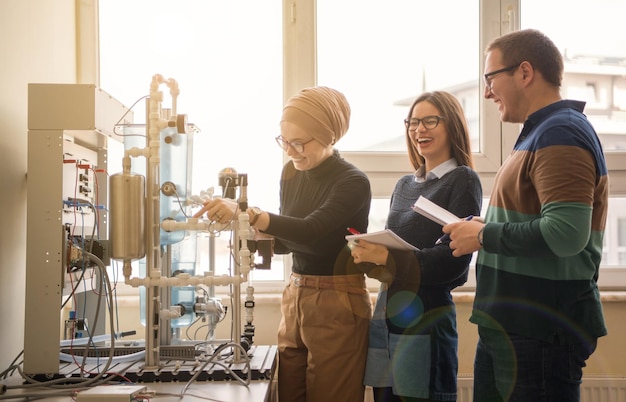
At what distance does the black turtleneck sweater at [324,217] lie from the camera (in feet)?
5.39

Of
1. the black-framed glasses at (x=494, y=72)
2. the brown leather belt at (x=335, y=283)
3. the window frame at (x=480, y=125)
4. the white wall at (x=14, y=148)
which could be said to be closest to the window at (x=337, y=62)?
the window frame at (x=480, y=125)

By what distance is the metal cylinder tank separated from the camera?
159cm

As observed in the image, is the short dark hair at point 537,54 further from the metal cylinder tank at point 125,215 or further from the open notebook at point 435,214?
the metal cylinder tank at point 125,215

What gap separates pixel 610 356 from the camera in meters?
2.63

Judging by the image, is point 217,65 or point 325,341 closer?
point 325,341

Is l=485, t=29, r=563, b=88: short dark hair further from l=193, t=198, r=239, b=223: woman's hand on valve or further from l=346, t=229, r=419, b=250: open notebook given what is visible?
l=193, t=198, r=239, b=223: woman's hand on valve

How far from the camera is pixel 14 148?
192 centimetres

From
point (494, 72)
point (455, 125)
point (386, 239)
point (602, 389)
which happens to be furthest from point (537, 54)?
point (602, 389)

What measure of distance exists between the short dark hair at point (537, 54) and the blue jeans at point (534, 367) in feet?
2.25

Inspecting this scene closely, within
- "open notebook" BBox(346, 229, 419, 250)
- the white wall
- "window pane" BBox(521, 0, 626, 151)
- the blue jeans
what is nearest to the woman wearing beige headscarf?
"open notebook" BBox(346, 229, 419, 250)

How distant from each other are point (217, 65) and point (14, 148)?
1.16 metres

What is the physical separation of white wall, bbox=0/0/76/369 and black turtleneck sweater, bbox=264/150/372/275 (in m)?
0.93

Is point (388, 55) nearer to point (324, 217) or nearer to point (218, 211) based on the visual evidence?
point (324, 217)

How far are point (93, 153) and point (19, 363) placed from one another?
0.84 meters
